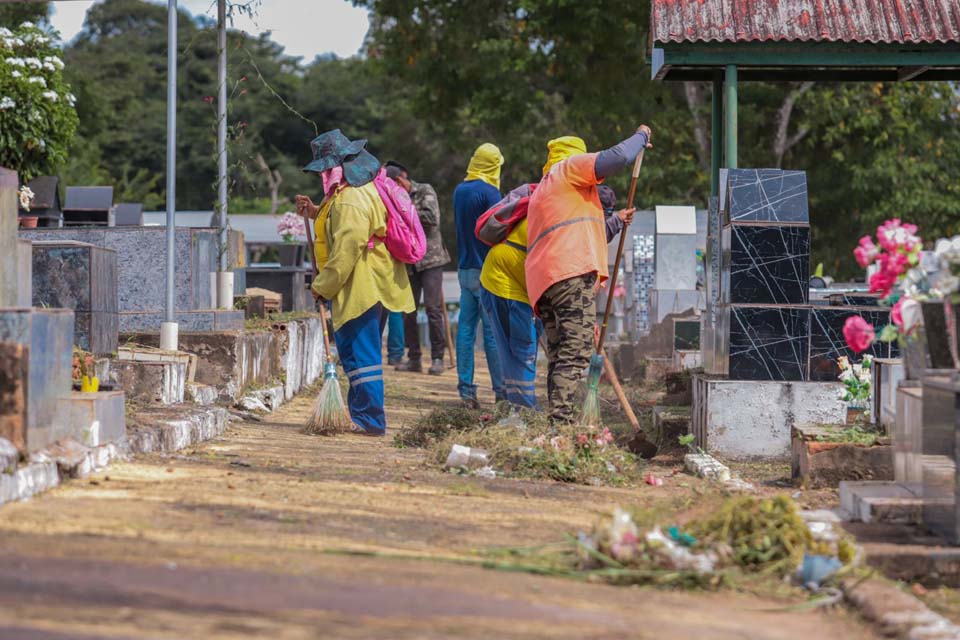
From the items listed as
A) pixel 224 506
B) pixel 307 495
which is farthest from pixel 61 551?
pixel 307 495

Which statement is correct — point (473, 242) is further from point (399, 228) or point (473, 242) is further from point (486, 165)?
point (399, 228)

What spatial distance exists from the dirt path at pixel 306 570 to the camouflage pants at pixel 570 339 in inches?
62.5

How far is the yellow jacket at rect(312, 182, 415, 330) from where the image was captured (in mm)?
9359

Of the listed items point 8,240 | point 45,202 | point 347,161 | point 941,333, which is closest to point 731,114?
point 347,161

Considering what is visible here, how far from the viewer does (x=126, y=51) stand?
55.2 meters

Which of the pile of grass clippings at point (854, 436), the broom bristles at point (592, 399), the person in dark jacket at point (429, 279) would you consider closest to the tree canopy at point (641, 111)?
the person in dark jacket at point (429, 279)

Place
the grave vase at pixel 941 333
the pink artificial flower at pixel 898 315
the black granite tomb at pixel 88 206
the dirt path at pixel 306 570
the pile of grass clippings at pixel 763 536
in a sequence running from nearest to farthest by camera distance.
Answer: the dirt path at pixel 306 570 < the pile of grass clippings at pixel 763 536 < the grave vase at pixel 941 333 < the pink artificial flower at pixel 898 315 < the black granite tomb at pixel 88 206

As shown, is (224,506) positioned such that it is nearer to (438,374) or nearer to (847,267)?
(438,374)

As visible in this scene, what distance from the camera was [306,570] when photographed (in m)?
4.55

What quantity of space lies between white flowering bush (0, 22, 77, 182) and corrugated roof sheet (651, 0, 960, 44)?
1001 cm

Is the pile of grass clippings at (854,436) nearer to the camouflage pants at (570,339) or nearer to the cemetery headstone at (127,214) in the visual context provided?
the camouflage pants at (570,339)

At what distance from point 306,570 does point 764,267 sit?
193 inches

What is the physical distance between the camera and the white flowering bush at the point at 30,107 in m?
17.7

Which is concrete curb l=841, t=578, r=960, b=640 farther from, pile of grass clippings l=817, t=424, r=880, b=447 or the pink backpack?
the pink backpack
